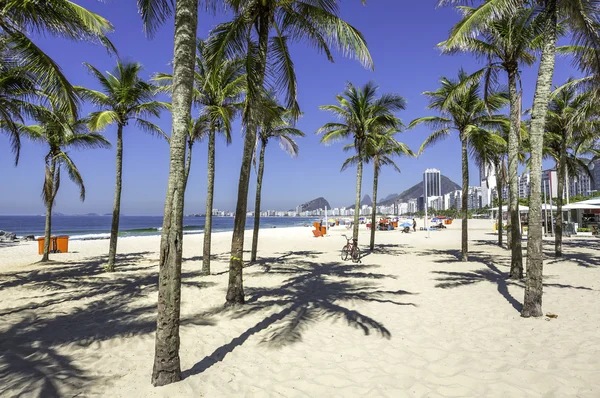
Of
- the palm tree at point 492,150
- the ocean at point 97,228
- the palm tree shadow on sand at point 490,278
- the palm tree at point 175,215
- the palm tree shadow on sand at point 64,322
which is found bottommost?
the ocean at point 97,228

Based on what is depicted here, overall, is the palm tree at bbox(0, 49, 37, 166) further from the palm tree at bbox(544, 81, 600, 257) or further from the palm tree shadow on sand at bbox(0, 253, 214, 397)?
the palm tree at bbox(544, 81, 600, 257)

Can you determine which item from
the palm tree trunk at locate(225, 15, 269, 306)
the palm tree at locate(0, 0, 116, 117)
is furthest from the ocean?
the palm tree trunk at locate(225, 15, 269, 306)

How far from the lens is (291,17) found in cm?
747

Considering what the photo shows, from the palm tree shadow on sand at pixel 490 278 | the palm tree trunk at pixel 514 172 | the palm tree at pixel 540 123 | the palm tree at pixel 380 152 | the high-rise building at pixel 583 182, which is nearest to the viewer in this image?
the palm tree at pixel 540 123

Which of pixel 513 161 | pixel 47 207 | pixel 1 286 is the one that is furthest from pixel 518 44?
pixel 47 207

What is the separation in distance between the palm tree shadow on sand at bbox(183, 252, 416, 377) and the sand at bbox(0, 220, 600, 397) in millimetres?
39

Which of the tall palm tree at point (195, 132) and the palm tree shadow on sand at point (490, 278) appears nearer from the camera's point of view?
the palm tree shadow on sand at point (490, 278)

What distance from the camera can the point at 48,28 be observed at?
6.54 meters

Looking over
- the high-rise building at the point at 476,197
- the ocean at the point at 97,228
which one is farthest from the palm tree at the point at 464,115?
the high-rise building at the point at 476,197

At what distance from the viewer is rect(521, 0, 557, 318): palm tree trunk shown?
19.9 ft

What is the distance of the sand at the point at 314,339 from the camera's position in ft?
12.1

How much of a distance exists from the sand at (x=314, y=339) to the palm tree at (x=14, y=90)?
4.54 m

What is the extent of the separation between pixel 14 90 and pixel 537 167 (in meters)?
12.6

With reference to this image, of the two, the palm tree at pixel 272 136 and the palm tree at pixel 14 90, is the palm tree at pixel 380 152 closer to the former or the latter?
the palm tree at pixel 272 136
